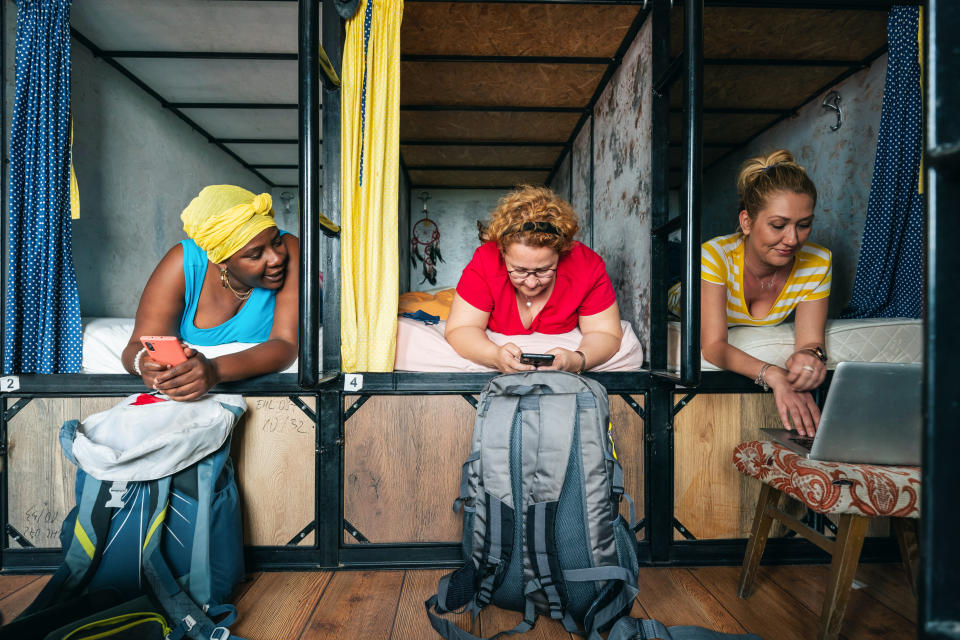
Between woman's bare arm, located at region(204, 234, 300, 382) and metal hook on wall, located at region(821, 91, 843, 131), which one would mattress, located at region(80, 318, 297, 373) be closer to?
woman's bare arm, located at region(204, 234, 300, 382)

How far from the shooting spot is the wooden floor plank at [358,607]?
1.51m

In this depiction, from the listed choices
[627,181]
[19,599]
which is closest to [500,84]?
[627,181]

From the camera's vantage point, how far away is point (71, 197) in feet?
6.47

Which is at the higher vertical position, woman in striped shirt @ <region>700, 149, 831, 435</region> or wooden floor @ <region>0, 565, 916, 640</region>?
Result: woman in striped shirt @ <region>700, 149, 831, 435</region>

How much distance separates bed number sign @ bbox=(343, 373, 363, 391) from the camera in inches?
75.1

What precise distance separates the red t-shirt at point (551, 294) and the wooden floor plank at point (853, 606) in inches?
48.7

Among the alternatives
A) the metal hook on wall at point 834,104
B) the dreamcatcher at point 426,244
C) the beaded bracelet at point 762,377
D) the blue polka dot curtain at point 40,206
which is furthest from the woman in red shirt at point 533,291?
the dreamcatcher at point 426,244

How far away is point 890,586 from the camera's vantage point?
1.81 metres

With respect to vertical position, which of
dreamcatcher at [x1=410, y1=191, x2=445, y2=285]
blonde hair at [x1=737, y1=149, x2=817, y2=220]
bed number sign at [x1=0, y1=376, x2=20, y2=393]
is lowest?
bed number sign at [x1=0, y1=376, x2=20, y2=393]

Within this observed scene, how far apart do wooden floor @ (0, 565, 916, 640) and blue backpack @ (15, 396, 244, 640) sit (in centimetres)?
14

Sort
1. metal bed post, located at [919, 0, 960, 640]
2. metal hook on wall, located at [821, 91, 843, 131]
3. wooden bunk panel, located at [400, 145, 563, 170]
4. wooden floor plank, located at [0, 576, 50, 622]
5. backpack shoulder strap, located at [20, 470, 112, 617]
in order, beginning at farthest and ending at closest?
1. wooden bunk panel, located at [400, 145, 563, 170]
2. metal hook on wall, located at [821, 91, 843, 131]
3. wooden floor plank, located at [0, 576, 50, 622]
4. backpack shoulder strap, located at [20, 470, 112, 617]
5. metal bed post, located at [919, 0, 960, 640]

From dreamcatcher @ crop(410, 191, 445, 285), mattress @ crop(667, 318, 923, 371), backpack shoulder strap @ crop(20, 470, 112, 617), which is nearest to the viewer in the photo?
backpack shoulder strap @ crop(20, 470, 112, 617)

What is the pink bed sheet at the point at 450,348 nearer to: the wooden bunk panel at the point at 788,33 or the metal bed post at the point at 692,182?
the metal bed post at the point at 692,182

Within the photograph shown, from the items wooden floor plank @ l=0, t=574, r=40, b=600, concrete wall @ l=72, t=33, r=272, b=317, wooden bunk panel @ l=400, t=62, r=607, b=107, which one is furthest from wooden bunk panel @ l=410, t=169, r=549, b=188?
wooden floor plank @ l=0, t=574, r=40, b=600
